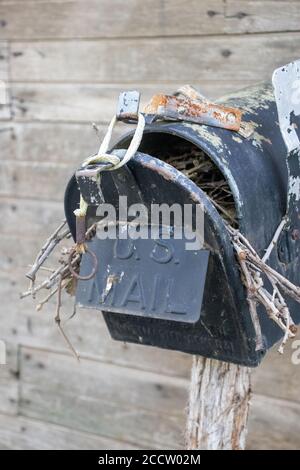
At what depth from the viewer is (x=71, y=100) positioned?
1.77 metres

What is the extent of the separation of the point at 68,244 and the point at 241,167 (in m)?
0.87

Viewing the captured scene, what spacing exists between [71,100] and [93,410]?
2.80ft

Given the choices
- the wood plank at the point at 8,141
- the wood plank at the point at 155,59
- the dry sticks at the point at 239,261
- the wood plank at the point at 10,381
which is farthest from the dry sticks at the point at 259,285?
the wood plank at the point at 10,381

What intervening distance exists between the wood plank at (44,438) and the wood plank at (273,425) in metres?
0.37

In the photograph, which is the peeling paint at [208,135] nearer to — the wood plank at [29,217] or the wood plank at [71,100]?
the wood plank at [71,100]

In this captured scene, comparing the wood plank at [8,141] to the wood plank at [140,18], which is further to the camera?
the wood plank at [8,141]

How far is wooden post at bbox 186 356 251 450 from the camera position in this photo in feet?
4.11

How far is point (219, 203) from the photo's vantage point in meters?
1.06

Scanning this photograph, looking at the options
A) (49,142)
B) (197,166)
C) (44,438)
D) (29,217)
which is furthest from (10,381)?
(197,166)

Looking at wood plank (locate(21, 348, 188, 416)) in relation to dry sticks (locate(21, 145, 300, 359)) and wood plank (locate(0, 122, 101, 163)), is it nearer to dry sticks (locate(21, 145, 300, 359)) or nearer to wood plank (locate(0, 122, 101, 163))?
wood plank (locate(0, 122, 101, 163))

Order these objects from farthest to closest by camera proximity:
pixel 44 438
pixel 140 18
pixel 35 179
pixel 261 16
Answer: pixel 44 438
pixel 35 179
pixel 140 18
pixel 261 16

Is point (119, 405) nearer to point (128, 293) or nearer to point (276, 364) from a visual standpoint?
point (276, 364)

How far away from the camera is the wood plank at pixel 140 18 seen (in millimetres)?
1478

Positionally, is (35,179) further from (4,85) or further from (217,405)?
(217,405)
